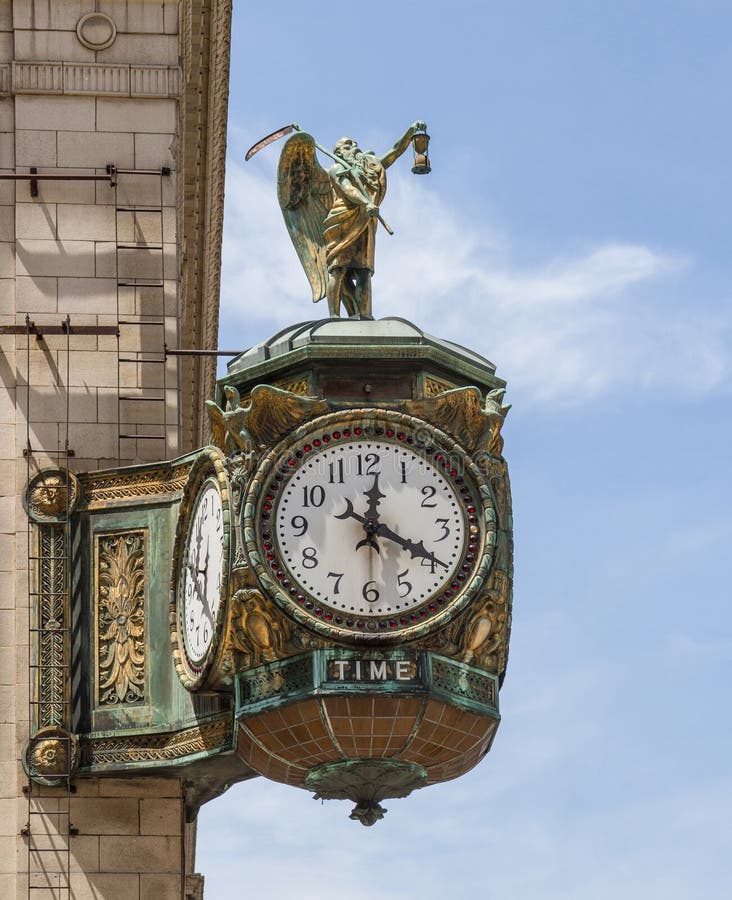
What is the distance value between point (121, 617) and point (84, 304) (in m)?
4.19

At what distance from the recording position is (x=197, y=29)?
42312 mm

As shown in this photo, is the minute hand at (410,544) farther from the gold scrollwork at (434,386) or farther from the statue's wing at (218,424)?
the statue's wing at (218,424)

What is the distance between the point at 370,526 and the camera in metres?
34.7

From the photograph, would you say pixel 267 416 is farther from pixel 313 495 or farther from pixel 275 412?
pixel 313 495

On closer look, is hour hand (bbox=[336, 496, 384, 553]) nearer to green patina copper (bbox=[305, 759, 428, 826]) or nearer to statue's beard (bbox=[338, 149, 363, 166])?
green patina copper (bbox=[305, 759, 428, 826])

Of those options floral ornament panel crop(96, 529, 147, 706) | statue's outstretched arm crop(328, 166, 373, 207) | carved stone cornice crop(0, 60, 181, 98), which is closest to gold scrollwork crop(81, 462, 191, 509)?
floral ornament panel crop(96, 529, 147, 706)

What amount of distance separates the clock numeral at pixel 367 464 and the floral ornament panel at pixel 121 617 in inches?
131

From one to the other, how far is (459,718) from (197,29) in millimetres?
11816

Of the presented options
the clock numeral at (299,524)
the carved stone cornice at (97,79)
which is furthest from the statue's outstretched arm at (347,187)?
the clock numeral at (299,524)

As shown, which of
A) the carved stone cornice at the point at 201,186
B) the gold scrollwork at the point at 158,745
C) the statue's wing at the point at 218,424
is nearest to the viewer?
the statue's wing at the point at 218,424

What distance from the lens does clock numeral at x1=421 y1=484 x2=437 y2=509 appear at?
1373 inches

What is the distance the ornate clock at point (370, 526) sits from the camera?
3444 cm

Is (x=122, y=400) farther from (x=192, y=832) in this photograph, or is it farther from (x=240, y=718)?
(x=192, y=832)

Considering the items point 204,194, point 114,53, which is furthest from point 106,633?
point 204,194
